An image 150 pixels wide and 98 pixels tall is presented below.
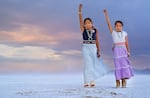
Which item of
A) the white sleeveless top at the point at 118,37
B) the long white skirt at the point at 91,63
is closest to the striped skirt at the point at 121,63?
the white sleeveless top at the point at 118,37

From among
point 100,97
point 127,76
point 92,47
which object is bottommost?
point 100,97

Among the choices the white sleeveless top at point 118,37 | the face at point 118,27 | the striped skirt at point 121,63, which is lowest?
the striped skirt at point 121,63

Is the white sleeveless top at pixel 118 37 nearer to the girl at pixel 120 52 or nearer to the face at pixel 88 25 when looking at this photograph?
the girl at pixel 120 52

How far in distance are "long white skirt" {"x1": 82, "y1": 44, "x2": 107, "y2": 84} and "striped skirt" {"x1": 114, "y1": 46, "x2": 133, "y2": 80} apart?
543mm

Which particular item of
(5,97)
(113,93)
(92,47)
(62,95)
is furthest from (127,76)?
(5,97)

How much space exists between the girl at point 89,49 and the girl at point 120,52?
1.79ft

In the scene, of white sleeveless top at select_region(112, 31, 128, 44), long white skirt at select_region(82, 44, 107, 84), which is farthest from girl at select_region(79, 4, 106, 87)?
white sleeveless top at select_region(112, 31, 128, 44)

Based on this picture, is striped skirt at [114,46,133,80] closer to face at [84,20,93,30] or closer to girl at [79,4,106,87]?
girl at [79,4,106,87]

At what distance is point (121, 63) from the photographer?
1459cm

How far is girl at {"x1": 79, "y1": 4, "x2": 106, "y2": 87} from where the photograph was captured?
14.5 metres

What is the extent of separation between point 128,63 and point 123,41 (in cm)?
74

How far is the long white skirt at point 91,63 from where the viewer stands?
1451 cm

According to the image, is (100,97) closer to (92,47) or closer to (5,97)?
(5,97)

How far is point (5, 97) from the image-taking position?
11.1m
